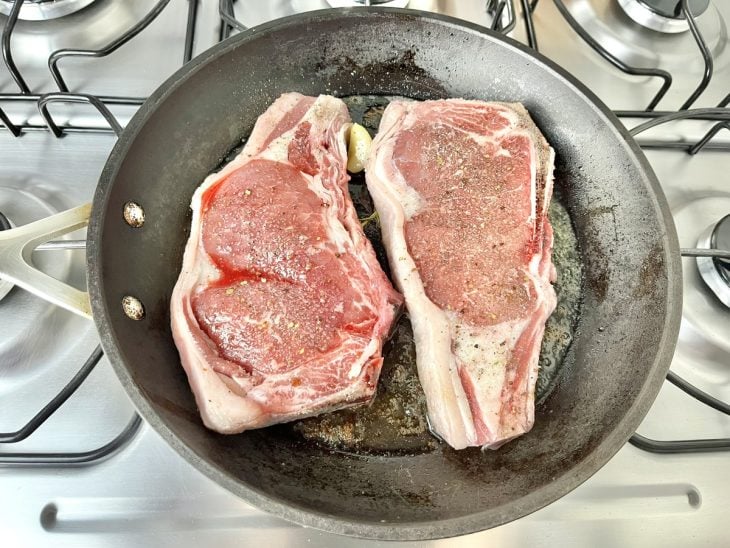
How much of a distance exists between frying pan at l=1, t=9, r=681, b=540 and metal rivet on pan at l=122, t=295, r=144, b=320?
14 millimetres

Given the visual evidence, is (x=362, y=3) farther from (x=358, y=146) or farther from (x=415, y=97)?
(x=358, y=146)

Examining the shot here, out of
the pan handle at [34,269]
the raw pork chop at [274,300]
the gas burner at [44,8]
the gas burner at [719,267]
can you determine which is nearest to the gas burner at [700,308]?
the gas burner at [719,267]

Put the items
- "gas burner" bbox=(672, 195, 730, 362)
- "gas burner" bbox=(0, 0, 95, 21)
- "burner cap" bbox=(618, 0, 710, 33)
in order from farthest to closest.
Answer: "burner cap" bbox=(618, 0, 710, 33) < "gas burner" bbox=(0, 0, 95, 21) < "gas burner" bbox=(672, 195, 730, 362)

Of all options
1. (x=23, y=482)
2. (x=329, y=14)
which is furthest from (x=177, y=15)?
(x=23, y=482)

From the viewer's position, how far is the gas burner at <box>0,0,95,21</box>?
171 centimetres

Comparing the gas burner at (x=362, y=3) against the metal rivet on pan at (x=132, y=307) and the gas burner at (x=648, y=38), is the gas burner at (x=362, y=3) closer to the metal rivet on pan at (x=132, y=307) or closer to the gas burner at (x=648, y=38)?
the gas burner at (x=648, y=38)

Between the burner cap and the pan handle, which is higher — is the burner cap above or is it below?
above

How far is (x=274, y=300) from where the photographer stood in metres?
1.28

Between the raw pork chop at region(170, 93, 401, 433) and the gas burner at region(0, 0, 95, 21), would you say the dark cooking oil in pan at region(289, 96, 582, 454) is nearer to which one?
the raw pork chop at region(170, 93, 401, 433)

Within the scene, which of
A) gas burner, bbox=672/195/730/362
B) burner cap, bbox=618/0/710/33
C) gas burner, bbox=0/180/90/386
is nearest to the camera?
gas burner, bbox=0/180/90/386

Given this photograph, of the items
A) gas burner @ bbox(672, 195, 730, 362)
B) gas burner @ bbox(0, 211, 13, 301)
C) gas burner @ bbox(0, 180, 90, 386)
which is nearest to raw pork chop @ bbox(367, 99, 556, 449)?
gas burner @ bbox(672, 195, 730, 362)

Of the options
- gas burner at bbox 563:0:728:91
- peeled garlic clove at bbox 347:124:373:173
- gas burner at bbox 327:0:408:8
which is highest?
gas burner at bbox 327:0:408:8

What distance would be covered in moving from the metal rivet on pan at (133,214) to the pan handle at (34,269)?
141mm

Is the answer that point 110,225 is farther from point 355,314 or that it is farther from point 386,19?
point 386,19
